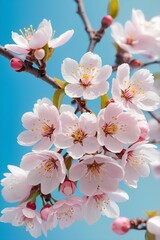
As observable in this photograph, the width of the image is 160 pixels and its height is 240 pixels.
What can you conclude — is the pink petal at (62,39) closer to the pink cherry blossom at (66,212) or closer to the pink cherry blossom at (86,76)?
the pink cherry blossom at (86,76)

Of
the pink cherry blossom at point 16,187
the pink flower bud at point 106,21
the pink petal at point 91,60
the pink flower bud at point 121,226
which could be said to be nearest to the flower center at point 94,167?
the pink flower bud at point 121,226

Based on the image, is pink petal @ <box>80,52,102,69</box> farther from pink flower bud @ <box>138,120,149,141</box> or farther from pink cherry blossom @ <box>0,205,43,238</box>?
pink cherry blossom @ <box>0,205,43,238</box>

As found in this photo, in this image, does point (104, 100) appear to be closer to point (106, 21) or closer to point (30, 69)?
point (30, 69)

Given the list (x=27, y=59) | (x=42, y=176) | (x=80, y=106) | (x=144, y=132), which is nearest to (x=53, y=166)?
(x=42, y=176)

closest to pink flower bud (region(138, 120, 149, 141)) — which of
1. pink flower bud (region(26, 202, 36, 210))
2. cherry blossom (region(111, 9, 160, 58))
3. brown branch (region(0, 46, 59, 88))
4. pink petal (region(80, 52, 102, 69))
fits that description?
pink petal (region(80, 52, 102, 69))

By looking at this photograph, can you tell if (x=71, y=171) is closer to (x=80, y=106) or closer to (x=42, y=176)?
(x=42, y=176)
